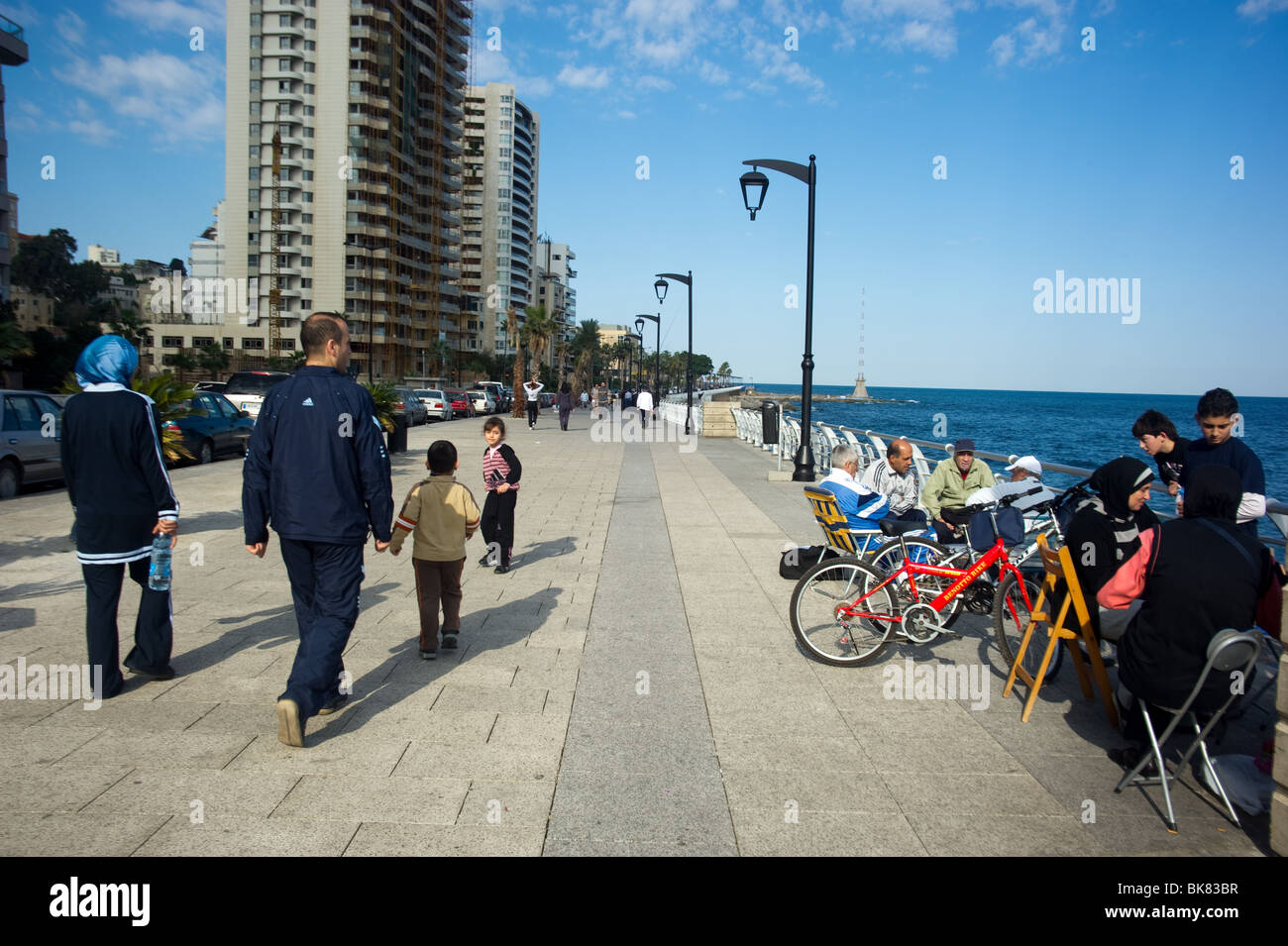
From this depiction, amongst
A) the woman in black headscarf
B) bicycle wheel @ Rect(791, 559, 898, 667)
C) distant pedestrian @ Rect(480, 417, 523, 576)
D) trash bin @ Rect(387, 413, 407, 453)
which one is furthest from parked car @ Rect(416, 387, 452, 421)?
the woman in black headscarf

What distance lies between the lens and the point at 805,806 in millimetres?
3604

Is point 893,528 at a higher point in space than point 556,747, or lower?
higher

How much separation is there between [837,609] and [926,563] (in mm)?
614

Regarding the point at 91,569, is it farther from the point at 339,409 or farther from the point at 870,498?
the point at 870,498

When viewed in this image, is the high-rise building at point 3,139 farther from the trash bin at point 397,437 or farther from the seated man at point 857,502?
the seated man at point 857,502

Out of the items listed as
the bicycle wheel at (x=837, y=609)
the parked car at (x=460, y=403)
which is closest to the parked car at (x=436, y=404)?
the parked car at (x=460, y=403)

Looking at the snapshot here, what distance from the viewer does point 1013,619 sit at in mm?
5199

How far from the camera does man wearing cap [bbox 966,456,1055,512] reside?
586 centimetres

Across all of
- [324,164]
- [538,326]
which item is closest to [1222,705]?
[538,326]

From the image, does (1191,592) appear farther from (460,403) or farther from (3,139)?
(3,139)

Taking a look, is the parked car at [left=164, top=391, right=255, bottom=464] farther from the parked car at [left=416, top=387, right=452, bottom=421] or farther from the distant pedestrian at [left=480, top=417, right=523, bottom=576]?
the parked car at [left=416, top=387, right=452, bottom=421]
